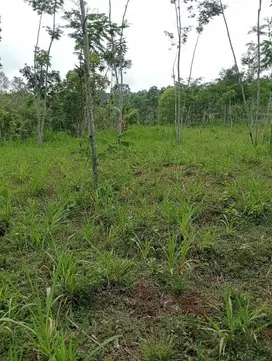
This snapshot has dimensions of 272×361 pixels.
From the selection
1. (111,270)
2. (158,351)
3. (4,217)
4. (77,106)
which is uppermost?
(77,106)

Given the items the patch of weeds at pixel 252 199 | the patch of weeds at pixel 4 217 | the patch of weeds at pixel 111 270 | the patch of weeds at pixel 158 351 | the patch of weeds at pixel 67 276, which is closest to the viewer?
the patch of weeds at pixel 158 351

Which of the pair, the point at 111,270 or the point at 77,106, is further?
the point at 77,106

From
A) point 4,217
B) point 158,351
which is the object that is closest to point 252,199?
point 158,351

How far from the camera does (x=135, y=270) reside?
237cm

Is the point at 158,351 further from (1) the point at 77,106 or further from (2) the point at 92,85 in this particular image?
(1) the point at 77,106

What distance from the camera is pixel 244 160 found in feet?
18.5

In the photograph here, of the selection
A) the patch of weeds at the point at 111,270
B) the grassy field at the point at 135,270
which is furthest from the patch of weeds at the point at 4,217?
the patch of weeds at the point at 111,270

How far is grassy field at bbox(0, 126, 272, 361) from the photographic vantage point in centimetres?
170

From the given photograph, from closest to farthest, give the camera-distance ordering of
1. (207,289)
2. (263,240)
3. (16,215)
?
1. (207,289)
2. (263,240)
3. (16,215)

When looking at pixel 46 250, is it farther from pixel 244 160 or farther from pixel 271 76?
pixel 271 76

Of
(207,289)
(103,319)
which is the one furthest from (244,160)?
(103,319)

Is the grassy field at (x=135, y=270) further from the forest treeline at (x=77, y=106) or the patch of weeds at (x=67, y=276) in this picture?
the forest treeline at (x=77, y=106)

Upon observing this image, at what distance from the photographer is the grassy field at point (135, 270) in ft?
5.59

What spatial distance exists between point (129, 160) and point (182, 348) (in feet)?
14.0
